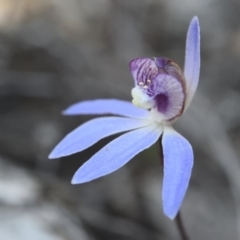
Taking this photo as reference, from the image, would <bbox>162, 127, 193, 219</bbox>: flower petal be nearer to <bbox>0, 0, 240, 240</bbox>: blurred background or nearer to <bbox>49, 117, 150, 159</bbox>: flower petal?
<bbox>49, 117, 150, 159</bbox>: flower petal

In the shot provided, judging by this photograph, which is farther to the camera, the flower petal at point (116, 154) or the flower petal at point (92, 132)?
the flower petal at point (92, 132)

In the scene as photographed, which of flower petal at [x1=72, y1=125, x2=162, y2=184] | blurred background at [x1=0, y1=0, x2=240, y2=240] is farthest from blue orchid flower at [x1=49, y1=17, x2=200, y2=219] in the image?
blurred background at [x1=0, y1=0, x2=240, y2=240]

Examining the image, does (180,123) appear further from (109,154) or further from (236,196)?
(109,154)

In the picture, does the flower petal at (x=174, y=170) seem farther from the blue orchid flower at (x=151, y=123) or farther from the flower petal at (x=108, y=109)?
the flower petal at (x=108, y=109)

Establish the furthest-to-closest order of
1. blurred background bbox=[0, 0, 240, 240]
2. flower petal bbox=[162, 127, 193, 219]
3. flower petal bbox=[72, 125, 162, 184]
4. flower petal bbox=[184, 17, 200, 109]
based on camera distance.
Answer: blurred background bbox=[0, 0, 240, 240], flower petal bbox=[184, 17, 200, 109], flower petal bbox=[72, 125, 162, 184], flower petal bbox=[162, 127, 193, 219]

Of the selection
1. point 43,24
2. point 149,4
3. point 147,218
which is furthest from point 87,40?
point 147,218

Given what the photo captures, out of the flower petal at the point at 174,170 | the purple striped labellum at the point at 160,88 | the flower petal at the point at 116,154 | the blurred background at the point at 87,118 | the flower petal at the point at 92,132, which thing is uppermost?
the purple striped labellum at the point at 160,88

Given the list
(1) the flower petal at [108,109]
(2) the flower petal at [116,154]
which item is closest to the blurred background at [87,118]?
(1) the flower petal at [108,109]
